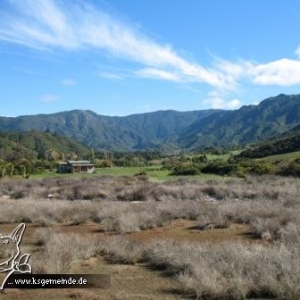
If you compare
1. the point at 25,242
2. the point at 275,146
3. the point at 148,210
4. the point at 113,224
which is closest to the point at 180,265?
the point at 25,242

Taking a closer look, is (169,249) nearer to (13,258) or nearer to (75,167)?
(13,258)

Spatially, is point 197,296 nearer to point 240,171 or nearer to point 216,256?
point 216,256

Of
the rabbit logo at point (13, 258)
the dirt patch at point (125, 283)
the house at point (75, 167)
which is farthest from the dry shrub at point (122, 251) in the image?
the house at point (75, 167)

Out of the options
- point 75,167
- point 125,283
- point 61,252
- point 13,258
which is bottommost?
point 75,167

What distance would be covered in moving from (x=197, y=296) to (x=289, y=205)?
1799 centimetres

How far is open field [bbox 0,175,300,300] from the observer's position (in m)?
11.8

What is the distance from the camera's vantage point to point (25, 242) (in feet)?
64.3

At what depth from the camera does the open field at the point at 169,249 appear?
38.8 ft

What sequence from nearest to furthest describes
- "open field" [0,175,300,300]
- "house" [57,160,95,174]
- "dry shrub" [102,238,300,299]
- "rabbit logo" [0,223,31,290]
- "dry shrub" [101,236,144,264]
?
1. "dry shrub" [102,238,300,299]
2. "open field" [0,175,300,300]
3. "rabbit logo" [0,223,31,290]
4. "dry shrub" [101,236,144,264]
5. "house" [57,160,95,174]

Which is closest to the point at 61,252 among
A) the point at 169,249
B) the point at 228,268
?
the point at 169,249

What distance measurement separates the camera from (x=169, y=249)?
15.8 meters

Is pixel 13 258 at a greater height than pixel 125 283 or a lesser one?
greater

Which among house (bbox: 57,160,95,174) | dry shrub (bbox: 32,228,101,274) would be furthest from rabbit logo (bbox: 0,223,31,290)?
house (bbox: 57,160,95,174)

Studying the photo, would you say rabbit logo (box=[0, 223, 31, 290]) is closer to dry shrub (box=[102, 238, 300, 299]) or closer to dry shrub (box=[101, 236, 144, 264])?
dry shrub (box=[101, 236, 144, 264])
